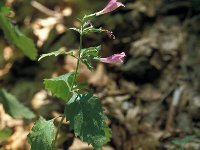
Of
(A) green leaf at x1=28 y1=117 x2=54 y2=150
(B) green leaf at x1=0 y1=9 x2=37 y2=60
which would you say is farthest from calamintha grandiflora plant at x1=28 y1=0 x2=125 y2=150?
(B) green leaf at x1=0 y1=9 x2=37 y2=60

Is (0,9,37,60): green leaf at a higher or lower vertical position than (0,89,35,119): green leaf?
higher

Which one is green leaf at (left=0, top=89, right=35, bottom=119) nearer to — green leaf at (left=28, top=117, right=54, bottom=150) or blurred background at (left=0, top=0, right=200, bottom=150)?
blurred background at (left=0, top=0, right=200, bottom=150)

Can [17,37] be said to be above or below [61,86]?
below

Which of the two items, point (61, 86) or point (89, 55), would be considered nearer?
point (89, 55)

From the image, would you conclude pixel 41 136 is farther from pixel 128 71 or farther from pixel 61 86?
pixel 128 71

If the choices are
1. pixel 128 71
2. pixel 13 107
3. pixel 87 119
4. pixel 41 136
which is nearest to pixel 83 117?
pixel 87 119

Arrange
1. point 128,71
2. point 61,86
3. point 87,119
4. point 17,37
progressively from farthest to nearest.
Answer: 1. point 128,71
2. point 17,37
3. point 61,86
4. point 87,119
